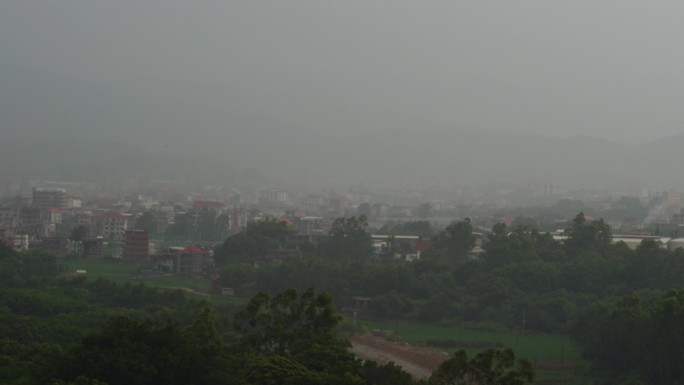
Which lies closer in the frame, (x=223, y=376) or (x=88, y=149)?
(x=223, y=376)

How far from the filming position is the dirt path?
2022 centimetres

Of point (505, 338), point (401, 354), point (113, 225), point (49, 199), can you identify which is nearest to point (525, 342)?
point (505, 338)

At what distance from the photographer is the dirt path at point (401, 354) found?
796 inches

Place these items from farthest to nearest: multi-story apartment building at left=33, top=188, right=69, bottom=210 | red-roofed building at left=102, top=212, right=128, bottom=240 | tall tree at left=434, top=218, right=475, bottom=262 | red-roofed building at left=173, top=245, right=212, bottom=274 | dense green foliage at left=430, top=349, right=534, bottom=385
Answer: multi-story apartment building at left=33, top=188, right=69, bottom=210
red-roofed building at left=102, top=212, right=128, bottom=240
red-roofed building at left=173, top=245, right=212, bottom=274
tall tree at left=434, top=218, right=475, bottom=262
dense green foliage at left=430, top=349, right=534, bottom=385

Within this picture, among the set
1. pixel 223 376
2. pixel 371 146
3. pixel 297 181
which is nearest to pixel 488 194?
pixel 297 181

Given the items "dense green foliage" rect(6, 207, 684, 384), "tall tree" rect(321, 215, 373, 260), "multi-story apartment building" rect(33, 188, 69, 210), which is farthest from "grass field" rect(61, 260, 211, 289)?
"multi-story apartment building" rect(33, 188, 69, 210)

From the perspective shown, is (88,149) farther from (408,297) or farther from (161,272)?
(408,297)

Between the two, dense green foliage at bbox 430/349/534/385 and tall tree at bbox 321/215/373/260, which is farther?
tall tree at bbox 321/215/373/260

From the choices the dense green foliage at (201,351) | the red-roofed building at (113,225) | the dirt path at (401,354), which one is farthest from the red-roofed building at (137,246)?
the dense green foliage at (201,351)

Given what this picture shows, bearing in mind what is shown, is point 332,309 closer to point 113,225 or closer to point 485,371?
point 485,371

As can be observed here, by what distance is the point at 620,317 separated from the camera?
1966 cm

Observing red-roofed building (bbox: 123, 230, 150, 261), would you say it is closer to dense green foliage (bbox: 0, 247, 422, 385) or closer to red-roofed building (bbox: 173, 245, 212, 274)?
red-roofed building (bbox: 173, 245, 212, 274)

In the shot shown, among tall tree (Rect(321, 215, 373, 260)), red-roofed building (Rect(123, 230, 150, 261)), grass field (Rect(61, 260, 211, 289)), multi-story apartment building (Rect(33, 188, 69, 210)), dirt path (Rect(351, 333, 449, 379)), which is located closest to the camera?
dirt path (Rect(351, 333, 449, 379))

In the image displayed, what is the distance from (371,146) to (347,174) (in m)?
10.8
